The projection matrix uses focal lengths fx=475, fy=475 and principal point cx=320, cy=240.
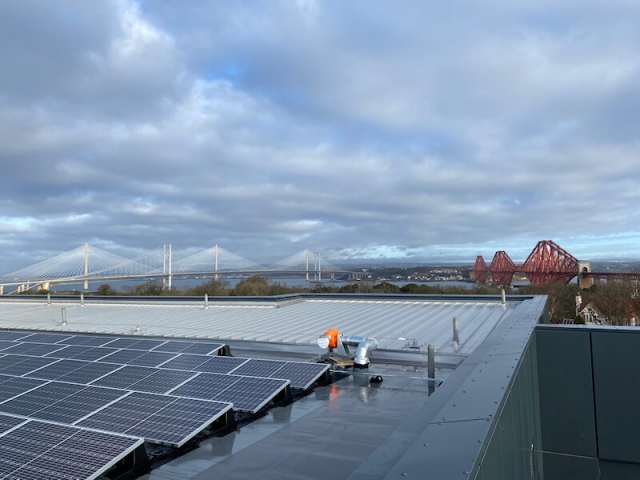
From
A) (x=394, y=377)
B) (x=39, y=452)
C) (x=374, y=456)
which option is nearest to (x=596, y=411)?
(x=394, y=377)

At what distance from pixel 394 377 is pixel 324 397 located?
1469 millimetres

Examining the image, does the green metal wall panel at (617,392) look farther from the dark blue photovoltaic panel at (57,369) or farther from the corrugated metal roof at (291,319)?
the dark blue photovoltaic panel at (57,369)

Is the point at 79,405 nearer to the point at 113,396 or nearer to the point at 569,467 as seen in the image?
the point at 113,396

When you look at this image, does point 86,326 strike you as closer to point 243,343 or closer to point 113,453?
point 243,343

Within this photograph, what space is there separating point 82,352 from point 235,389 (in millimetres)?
4297

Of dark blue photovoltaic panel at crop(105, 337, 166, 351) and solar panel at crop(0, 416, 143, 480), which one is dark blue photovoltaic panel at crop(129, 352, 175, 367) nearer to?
dark blue photovoltaic panel at crop(105, 337, 166, 351)

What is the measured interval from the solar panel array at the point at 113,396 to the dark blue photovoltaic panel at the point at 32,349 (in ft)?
0.08

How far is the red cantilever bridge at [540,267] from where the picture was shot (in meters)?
77.5

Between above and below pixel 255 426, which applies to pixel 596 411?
below

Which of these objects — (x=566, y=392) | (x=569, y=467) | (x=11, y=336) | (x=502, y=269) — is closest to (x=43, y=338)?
(x=11, y=336)

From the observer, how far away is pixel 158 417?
16.1 ft

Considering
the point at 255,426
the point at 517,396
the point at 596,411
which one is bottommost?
the point at 596,411

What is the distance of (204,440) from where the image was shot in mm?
4988

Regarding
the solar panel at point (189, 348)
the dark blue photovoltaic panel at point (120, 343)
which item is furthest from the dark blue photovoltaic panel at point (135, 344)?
the solar panel at point (189, 348)
